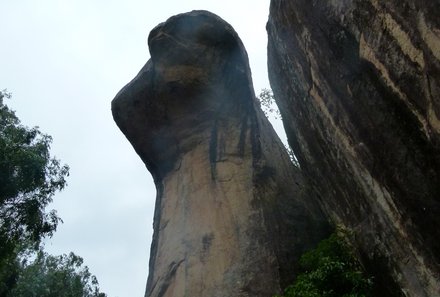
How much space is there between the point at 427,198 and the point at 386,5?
185 cm

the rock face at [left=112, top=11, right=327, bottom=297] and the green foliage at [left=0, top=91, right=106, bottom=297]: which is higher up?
the green foliage at [left=0, top=91, right=106, bottom=297]

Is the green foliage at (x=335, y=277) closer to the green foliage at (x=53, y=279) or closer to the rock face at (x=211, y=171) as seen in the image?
the rock face at (x=211, y=171)

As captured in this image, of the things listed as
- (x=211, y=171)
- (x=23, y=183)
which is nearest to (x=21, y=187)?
(x=23, y=183)

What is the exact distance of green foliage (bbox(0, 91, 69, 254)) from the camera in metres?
15.1

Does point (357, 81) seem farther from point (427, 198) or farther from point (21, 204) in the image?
point (21, 204)

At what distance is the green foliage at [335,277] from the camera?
6430mm

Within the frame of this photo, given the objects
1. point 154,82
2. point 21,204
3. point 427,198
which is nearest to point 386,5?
point 427,198

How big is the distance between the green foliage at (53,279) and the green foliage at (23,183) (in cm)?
545

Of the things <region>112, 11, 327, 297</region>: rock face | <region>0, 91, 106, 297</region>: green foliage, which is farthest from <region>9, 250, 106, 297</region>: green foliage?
<region>112, 11, 327, 297</region>: rock face

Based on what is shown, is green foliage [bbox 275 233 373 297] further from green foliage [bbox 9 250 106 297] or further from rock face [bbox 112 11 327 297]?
green foliage [bbox 9 250 106 297]

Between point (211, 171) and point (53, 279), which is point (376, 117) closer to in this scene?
point (211, 171)

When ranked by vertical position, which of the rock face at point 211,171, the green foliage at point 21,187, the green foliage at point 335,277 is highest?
the green foliage at point 21,187

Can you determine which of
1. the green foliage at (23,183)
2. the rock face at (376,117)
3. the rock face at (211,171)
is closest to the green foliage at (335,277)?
the rock face at (376,117)

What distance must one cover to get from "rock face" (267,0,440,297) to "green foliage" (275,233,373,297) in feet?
0.74
